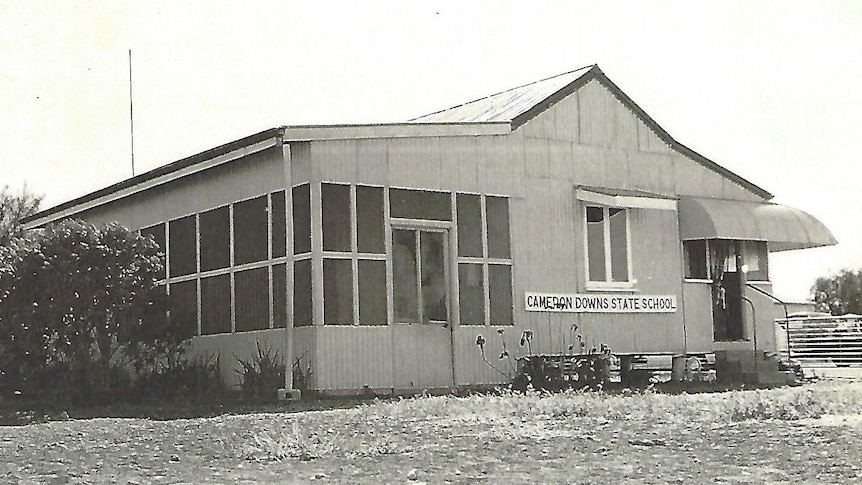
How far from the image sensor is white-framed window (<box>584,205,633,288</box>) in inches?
787

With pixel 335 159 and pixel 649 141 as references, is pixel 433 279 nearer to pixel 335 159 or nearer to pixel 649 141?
pixel 335 159

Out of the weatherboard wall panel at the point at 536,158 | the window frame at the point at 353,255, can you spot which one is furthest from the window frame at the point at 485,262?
the window frame at the point at 353,255

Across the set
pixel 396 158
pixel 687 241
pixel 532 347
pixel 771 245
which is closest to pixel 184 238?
pixel 396 158

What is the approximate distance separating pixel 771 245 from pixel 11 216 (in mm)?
31613

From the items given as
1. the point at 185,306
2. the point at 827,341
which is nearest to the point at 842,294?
the point at 827,341

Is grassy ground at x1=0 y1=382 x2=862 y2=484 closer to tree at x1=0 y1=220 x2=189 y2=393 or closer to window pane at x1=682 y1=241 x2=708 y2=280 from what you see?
tree at x1=0 y1=220 x2=189 y2=393

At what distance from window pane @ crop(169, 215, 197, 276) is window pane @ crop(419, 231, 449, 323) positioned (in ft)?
14.4

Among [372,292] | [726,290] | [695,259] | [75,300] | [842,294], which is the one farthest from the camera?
[842,294]

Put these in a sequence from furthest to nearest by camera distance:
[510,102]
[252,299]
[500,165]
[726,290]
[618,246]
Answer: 1. [726,290]
2. [510,102]
3. [618,246]
4. [500,165]
5. [252,299]

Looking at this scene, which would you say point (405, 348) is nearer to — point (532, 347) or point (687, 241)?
point (532, 347)

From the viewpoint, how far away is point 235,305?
1836cm

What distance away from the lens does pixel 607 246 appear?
2020 centimetres

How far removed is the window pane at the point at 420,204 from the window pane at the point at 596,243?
3302 mm

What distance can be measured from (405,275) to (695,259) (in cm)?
692
